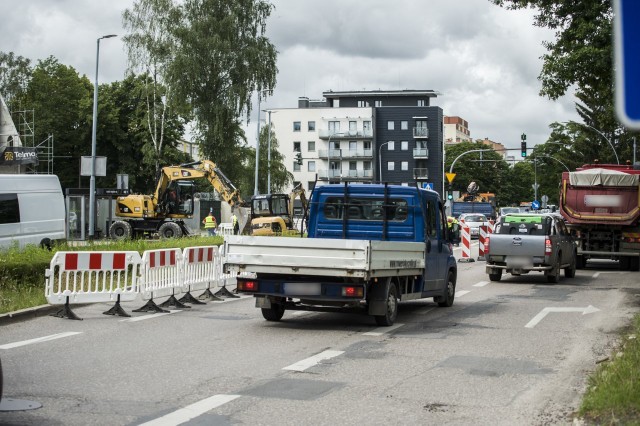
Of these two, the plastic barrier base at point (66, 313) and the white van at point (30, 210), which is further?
the white van at point (30, 210)

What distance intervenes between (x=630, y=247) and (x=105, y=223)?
29.5 m

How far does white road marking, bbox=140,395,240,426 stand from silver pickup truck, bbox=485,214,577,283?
16638 mm

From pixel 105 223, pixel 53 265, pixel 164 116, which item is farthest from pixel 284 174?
pixel 53 265

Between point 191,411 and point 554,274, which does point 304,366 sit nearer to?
point 191,411

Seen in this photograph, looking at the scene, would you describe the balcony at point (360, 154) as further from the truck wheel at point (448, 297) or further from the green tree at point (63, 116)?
the truck wheel at point (448, 297)

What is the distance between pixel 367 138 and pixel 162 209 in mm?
84330

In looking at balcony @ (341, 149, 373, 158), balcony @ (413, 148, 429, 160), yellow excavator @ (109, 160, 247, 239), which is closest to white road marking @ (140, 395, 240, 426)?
yellow excavator @ (109, 160, 247, 239)

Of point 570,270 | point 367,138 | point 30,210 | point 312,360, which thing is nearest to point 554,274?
point 570,270

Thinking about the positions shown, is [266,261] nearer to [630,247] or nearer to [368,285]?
[368,285]

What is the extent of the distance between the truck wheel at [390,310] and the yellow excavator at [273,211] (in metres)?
26.6

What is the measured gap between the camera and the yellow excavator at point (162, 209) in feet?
148

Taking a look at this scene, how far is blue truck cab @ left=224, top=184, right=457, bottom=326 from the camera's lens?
42.8 feet

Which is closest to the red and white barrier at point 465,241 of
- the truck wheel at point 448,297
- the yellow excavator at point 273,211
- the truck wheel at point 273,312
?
the yellow excavator at point 273,211

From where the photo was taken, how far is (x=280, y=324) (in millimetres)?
14078
